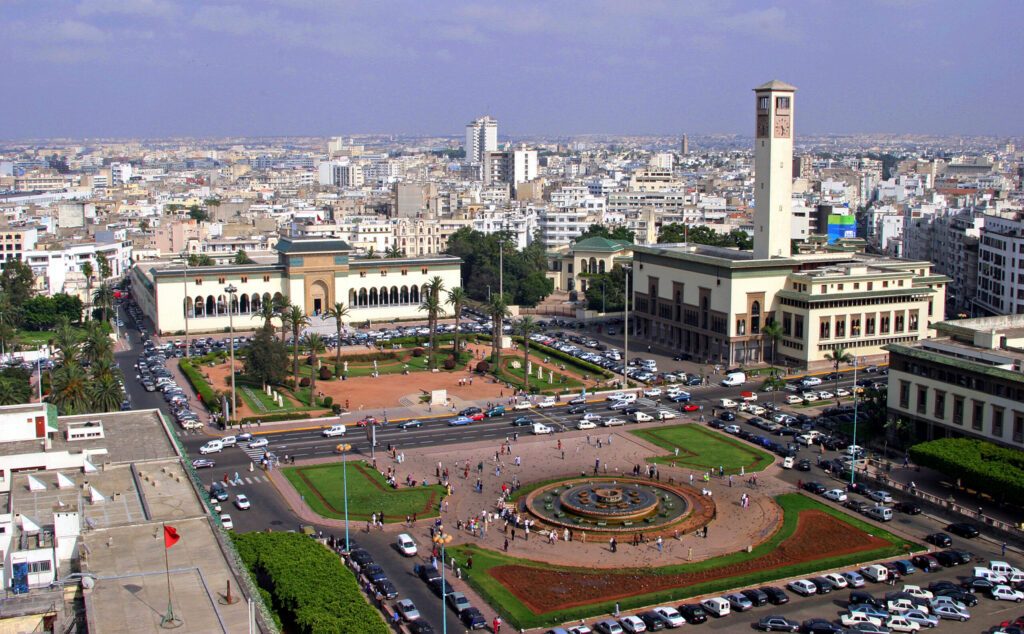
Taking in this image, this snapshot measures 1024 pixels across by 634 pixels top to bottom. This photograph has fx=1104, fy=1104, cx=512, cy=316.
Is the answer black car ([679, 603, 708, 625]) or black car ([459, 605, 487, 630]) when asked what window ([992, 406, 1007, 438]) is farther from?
black car ([459, 605, 487, 630])

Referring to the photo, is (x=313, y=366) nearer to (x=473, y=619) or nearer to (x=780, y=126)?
(x=473, y=619)

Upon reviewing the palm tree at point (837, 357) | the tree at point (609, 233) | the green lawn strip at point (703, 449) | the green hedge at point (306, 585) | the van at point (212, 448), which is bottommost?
the green lawn strip at point (703, 449)

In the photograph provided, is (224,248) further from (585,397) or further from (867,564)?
(867,564)

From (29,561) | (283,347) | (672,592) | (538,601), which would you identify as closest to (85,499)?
(29,561)

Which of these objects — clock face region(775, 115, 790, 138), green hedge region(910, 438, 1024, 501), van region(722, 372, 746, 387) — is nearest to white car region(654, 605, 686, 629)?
green hedge region(910, 438, 1024, 501)

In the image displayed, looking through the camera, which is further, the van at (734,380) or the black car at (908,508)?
the van at (734,380)

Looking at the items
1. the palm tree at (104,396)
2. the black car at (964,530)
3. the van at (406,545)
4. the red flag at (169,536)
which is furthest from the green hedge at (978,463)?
Result: the palm tree at (104,396)

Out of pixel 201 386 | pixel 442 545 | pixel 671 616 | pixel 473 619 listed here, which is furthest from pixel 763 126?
pixel 473 619

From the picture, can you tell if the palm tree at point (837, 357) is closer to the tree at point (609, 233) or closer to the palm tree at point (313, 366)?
the palm tree at point (313, 366)
